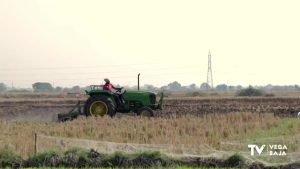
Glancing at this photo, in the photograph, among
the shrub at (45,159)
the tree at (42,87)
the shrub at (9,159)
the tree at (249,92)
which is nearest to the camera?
the shrub at (45,159)

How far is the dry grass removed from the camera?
1630cm

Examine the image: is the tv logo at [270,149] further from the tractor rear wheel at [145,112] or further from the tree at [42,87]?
the tree at [42,87]

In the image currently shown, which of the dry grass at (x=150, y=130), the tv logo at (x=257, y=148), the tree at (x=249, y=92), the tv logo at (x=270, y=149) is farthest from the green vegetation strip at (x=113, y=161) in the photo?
the tree at (x=249, y=92)

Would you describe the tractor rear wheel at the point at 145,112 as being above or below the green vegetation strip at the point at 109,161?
above

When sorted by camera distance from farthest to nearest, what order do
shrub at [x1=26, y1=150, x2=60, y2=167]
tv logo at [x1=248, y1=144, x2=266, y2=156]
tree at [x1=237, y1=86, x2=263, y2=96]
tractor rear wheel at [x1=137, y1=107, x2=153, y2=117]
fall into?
1. tree at [x1=237, y1=86, x2=263, y2=96]
2. tractor rear wheel at [x1=137, y1=107, x2=153, y2=117]
3. tv logo at [x1=248, y1=144, x2=266, y2=156]
4. shrub at [x1=26, y1=150, x2=60, y2=167]

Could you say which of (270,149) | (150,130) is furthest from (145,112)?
(270,149)

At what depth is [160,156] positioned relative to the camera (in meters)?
12.9

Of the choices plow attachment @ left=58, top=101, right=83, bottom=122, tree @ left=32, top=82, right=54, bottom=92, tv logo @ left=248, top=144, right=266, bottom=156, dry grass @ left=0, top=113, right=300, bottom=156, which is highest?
tree @ left=32, top=82, right=54, bottom=92

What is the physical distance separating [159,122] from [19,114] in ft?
45.8

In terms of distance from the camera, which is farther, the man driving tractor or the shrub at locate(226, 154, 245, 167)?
the man driving tractor

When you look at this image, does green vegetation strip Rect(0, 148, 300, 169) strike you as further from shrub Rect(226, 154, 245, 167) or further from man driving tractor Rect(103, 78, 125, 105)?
man driving tractor Rect(103, 78, 125, 105)

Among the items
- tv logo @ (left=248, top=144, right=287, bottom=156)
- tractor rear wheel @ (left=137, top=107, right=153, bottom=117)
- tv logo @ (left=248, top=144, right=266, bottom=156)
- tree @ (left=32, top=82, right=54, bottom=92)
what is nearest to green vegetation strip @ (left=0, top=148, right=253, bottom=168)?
tv logo @ (left=248, top=144, right=287, bottom=156)

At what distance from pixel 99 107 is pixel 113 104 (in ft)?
2.39

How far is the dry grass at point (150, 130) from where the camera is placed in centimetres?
1630
